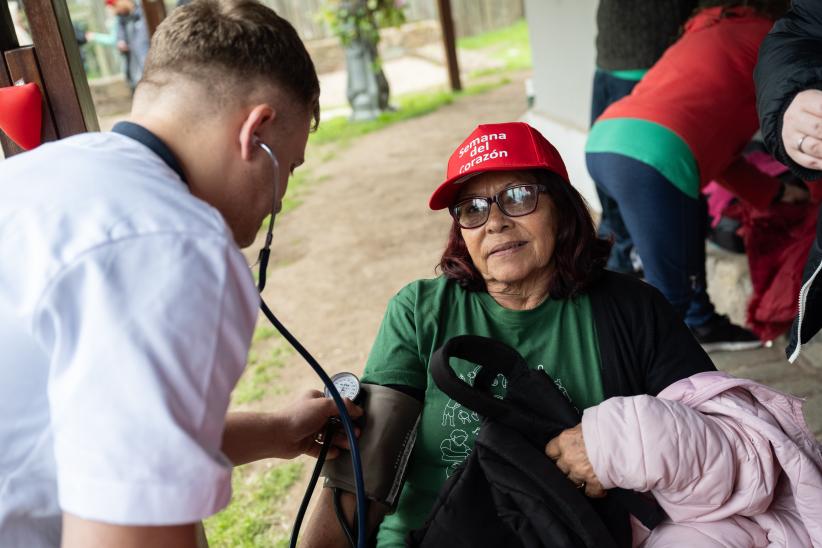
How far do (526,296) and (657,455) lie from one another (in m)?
0.57

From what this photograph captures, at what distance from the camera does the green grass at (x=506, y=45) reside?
44.6ft

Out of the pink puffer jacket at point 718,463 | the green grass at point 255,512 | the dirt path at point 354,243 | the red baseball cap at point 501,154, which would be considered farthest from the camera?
the dirt path at point 354,243

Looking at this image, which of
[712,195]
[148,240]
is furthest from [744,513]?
[712,195]

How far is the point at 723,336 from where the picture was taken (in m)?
3.45

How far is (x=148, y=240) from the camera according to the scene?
95cm

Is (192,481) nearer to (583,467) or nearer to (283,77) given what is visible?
(283,77)

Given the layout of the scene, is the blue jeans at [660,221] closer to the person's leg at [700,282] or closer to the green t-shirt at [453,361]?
the person's leg at [700,282]

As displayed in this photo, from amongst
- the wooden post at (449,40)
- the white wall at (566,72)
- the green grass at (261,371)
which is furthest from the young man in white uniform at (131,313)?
the wooden post at (449,40)

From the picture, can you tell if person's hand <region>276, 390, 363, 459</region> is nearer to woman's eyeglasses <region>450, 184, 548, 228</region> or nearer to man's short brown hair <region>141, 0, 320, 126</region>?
woman's eyeglasses <region>450, 184, 548, 228</region>

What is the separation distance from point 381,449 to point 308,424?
167 mm

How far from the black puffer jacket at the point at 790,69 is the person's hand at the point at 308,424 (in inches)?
43.2

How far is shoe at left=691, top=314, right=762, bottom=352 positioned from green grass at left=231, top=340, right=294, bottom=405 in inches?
80.3

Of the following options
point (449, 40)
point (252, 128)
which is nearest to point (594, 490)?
point (252, 128)

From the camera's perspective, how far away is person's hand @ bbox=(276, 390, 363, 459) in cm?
169
